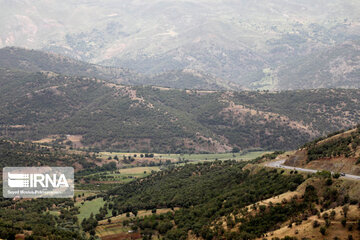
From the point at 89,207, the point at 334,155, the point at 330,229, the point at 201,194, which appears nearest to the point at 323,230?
the point at 330,229

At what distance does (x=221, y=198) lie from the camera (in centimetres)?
9912

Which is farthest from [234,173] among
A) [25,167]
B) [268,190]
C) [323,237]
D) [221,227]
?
[25,167]

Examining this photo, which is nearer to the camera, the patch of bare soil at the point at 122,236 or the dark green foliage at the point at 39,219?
the dark green foliage at the point at 39,219

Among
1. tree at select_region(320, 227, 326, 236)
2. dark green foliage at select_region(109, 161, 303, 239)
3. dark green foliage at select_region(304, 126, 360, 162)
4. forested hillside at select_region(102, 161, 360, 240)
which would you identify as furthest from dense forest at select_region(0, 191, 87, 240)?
dark green foliage at select_region(304, 126, 360, 162)

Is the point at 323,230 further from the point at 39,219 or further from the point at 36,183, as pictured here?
the point at 36,183

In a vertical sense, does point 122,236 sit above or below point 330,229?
below

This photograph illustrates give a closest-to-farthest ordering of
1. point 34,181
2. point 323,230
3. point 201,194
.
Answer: point 323,230
point 201,194
point 34,181

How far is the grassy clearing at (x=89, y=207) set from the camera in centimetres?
12188

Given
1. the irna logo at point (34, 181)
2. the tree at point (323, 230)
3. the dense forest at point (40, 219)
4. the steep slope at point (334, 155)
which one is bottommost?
the dense forest at point (40, 219)

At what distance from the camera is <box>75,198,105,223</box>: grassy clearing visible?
122 m

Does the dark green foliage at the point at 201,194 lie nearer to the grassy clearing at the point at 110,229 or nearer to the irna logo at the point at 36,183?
the grassy clearing at the point at 110,229

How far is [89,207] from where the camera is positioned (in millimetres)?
132375

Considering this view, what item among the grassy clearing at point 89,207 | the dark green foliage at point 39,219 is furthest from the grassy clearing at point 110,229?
the grassy clearing at point 89,207

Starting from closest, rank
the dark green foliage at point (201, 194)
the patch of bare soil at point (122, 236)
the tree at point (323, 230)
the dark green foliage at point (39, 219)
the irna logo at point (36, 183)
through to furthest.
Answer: the tree at point (323, 230), the dark green foliage at point (39, 219), the dark green foliage at point (201, 194), the patch of bare soil at point (122, 236), the irna logo at point (36, 183)
